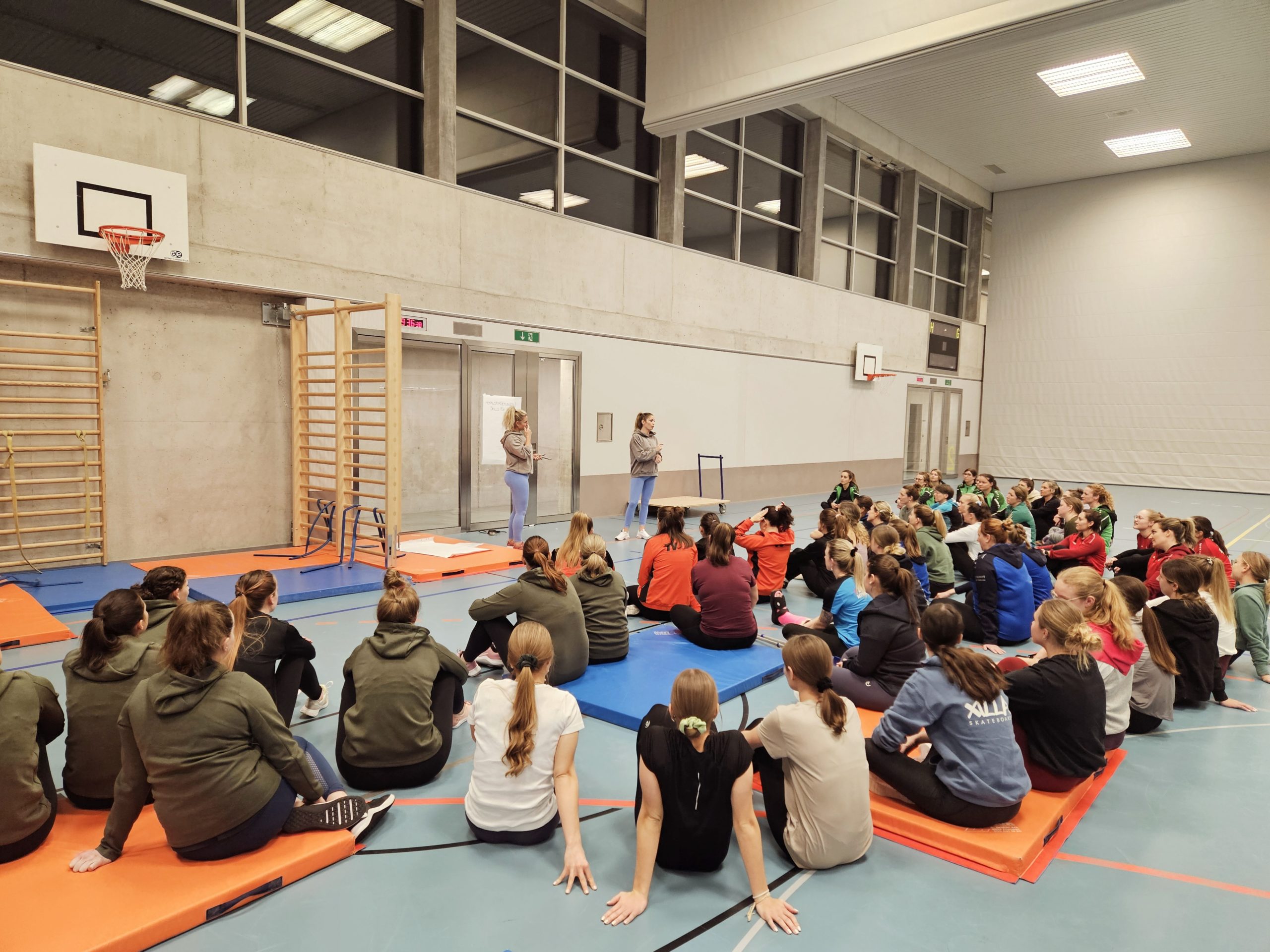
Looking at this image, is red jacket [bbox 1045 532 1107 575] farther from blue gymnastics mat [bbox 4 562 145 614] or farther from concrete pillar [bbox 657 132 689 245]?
blue gymnastics mat [bbox 4 562 145 614]

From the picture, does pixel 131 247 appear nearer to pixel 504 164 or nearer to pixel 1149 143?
pixel 504 164

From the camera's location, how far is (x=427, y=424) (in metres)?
10.5

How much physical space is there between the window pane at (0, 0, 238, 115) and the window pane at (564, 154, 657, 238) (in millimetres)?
4953

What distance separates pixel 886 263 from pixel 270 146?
14727mm

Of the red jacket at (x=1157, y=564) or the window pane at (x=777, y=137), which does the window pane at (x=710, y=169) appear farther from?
the red jacket at (x=1157, y=564)

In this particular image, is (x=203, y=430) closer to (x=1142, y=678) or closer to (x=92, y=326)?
(x=92, y=326)

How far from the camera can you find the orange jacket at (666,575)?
20.4 ft

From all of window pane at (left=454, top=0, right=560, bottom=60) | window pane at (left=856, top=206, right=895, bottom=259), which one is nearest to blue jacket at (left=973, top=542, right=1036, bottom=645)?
window pane at (left=454, top=0, right=560, bottom=60)

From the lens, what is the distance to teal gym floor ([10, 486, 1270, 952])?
2.59m

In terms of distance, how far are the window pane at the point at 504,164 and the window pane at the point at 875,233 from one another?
890 centimetres

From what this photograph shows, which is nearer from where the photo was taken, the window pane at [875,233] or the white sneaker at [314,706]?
the white sneaker at [314,706]

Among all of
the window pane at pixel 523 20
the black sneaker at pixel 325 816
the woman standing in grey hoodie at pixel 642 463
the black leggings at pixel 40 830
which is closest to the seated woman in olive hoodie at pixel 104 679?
the black leggings at pixel 40 830

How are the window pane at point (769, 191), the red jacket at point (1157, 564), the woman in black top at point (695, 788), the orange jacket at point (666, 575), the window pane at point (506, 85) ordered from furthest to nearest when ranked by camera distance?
the window pane at point (769, 191) → the window pane at point (506, 85) → the orange jacket at point (666, 575) → the red jacket at point (1157, 564) → the woman in black top at point (695, 788)

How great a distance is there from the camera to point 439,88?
991cm
